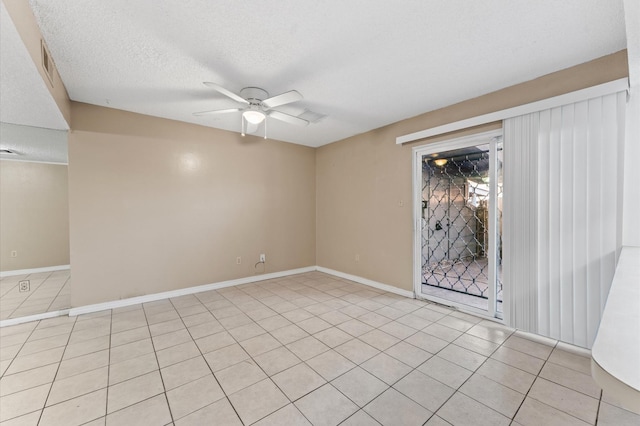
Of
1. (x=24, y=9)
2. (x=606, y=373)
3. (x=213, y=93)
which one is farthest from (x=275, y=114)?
(x=606, y=373)

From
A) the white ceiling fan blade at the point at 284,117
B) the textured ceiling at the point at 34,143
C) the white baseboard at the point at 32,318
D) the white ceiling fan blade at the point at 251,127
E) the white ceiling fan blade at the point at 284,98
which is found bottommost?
the white baseboard at the point at 32,318

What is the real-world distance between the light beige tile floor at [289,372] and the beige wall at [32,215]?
112 centimetres

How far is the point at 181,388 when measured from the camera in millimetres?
1824

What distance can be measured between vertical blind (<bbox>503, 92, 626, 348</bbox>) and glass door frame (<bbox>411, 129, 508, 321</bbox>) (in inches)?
6.7

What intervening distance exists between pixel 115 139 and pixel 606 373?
4.44 metres

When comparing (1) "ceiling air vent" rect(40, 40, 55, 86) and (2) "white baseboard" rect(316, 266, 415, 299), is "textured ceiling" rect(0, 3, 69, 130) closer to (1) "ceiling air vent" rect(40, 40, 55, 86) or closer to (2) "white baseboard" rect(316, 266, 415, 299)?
(1) "ceiling air vent" rect(40, 40, 55, 86)

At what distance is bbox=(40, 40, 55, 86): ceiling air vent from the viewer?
194 cm

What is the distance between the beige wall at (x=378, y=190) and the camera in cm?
277

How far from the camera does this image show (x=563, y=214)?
7.66 ft

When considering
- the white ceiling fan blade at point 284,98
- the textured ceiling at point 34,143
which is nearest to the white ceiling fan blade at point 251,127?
the white ceiling fan blade at point 284,98

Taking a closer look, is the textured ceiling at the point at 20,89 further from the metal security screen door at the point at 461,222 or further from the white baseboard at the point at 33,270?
the metal security screen door at the point at 461,222

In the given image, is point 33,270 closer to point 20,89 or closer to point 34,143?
point 34,143

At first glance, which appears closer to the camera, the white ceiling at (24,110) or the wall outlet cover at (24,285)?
the white ceiling at (24,110)

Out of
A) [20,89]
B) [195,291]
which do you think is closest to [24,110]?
[20,89]
